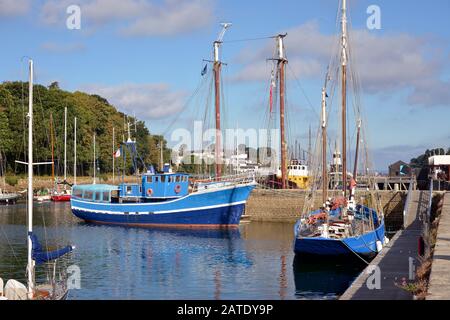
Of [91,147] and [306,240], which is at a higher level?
[91,147]

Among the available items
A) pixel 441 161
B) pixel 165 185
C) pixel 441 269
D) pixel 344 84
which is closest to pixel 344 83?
pixel 344 84

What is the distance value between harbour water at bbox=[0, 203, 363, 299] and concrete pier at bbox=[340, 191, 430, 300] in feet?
7.72

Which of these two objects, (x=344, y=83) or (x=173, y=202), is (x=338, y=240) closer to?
(x=344, y=83)

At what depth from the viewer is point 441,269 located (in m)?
18.6

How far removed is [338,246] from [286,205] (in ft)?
85.5

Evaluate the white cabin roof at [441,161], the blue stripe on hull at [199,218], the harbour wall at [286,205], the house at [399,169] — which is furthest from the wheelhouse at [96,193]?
the house at [399,169]

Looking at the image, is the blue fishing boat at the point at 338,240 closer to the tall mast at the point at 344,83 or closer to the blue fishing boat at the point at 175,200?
the tall mast at the point at 344,83

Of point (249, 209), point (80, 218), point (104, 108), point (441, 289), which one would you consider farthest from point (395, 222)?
point (104, 108)

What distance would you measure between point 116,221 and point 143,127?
89.8 meters

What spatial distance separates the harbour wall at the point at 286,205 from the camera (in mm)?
53688

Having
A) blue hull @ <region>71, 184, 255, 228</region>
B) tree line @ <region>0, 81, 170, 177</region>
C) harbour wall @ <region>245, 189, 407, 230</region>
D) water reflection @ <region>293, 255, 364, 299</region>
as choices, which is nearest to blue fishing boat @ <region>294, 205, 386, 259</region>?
water reflection @ <region>293, 255, 364, 299</region>

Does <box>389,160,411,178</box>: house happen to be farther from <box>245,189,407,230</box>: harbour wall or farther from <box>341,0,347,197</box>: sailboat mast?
<box>341,0,347,197</box>: sailboat mast
